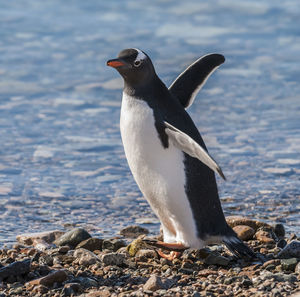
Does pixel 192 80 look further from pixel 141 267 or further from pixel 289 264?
pixel 289 264

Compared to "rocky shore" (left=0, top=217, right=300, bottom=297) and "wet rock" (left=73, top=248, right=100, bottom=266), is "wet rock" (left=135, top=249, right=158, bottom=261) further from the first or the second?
"wet rock" (left=73, top=248, right=100, bottom=266)

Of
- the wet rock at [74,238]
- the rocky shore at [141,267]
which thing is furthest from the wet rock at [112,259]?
the wet rock at [74,238]

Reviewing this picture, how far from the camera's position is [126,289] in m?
4.97

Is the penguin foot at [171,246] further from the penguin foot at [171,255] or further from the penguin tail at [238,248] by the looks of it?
the penguin tail at [238,248]

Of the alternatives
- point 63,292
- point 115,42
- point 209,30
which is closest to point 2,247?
point 63,292

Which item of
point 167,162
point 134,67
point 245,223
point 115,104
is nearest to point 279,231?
point 245,223

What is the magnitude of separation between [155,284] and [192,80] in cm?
197

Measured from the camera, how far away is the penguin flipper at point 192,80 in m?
6.29

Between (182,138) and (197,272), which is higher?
(182,138)

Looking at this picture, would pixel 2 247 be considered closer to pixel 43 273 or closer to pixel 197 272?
pixel 43 273

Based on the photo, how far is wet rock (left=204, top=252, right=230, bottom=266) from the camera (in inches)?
217

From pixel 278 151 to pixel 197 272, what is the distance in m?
3.67

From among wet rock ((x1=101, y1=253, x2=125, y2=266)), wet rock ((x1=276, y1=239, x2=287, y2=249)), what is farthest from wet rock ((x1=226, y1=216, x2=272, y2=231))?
wet rock ((x1=101, y1=253, x2=125, y2=266))

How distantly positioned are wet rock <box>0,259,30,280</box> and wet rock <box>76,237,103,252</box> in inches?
33.8
